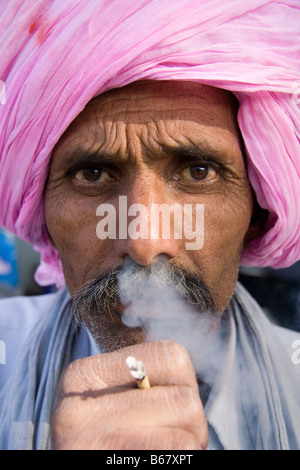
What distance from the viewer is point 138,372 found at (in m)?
1.23

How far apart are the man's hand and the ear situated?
3.57 feet

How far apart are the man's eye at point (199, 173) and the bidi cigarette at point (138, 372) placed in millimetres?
910

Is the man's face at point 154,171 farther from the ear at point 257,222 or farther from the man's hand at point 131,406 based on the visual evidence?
the man's hand at point 131,406

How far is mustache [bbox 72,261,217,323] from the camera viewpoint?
181 cm

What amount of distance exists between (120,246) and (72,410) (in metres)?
0.74

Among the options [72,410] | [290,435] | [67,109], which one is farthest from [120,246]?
[290,435]

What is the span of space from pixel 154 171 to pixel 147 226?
0.84 ft

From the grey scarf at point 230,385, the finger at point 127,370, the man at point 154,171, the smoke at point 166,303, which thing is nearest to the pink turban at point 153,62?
the man at point 154,171

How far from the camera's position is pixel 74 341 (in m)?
2.46

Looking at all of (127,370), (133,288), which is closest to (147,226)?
(133,288)

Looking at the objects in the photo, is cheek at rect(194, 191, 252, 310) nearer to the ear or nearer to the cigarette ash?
the ear

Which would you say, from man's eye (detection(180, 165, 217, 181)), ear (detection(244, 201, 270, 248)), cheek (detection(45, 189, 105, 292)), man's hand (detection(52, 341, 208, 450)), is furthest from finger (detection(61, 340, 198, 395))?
ear (detection(244, 201, 270, 248))

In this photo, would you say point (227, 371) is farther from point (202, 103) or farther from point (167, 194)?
point (202, 103)

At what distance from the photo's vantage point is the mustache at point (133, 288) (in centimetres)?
181
